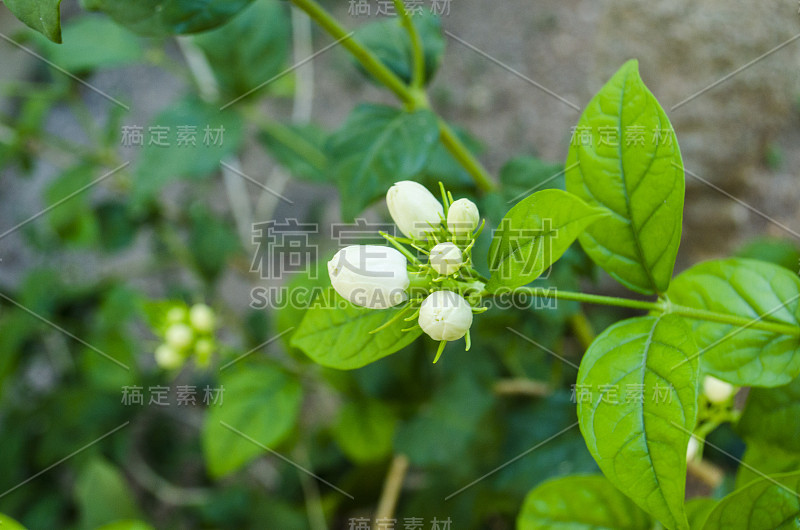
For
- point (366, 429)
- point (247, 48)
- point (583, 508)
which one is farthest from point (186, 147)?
point (583, 508)

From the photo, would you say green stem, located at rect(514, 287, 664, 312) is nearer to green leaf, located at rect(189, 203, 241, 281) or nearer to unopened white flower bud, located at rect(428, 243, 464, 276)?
unopened white flower bud, located at rect(428, 243, 464, 276)

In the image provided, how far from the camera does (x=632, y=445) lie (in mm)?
382

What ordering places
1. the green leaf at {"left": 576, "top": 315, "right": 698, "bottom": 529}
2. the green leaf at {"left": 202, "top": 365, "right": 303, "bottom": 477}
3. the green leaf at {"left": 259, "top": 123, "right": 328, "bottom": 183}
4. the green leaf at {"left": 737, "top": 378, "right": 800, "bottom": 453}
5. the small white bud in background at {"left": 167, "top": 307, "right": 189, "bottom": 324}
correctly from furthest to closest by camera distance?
the green leaf at {"left": 259, "top": 123, "right": 328, "bottom": 183}
the small white bud in background at {"left": 167, "top": 307, "right": 189, "bottom": 324}
the green leaf at {"left": 202, "top": 365, "right": 303, "bottom": 477}
the green leaf at {"left": 737, "top": 378, "right": 800, "bottom": 453}
the green leaf at {"left": 576, "top": 315, "right": 698, "bottom": 529}

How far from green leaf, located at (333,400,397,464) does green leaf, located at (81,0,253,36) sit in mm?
611

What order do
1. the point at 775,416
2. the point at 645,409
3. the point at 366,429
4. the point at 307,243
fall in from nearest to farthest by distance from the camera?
the point at 645,409 < the point at 775,416 < the point at 366,429 < the point at 307,243

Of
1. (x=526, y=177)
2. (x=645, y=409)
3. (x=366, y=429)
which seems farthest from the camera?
(x=366, y=429)

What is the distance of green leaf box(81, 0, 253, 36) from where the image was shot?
52 centimetres

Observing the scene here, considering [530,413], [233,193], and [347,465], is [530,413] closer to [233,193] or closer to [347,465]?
[347,465]

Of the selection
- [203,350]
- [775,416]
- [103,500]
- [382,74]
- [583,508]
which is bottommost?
[103,500]

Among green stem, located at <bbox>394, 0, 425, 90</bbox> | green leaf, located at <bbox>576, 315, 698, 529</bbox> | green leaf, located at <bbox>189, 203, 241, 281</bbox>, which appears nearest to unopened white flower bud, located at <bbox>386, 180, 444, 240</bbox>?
green leaf, located at <bbox>576, 315, 698, 529</bbox>

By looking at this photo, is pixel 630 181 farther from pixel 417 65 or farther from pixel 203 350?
pixel 203 350

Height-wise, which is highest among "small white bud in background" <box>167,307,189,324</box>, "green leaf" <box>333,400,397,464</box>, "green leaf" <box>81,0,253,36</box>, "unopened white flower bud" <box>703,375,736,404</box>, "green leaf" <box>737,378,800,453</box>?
"green leaf" <box>81,0,253,36</box>

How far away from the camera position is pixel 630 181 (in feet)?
1.49

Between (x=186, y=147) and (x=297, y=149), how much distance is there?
0.71 feet
